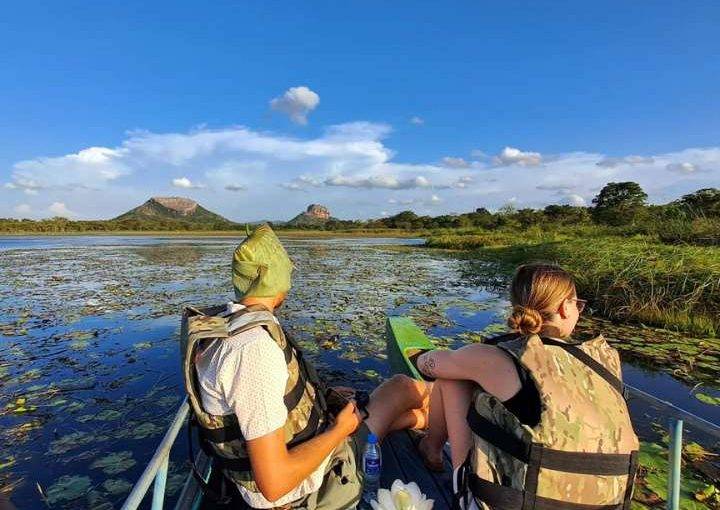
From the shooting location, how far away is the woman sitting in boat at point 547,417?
169cm

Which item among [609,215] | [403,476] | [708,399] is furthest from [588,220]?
[403,476]

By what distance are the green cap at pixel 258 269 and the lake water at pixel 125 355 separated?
2891mm

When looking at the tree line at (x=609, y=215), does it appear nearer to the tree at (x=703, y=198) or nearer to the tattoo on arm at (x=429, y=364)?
the tree at (x=703, y=198)

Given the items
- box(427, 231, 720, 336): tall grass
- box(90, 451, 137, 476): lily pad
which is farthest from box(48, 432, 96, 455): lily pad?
box(427, 231, 720, 336): tall grass

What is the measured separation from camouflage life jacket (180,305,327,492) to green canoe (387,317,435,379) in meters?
Result: 2.92

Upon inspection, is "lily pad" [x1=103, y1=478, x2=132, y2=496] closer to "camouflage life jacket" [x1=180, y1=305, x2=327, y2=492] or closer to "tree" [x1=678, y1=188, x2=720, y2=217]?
"camouflage life jacket" [x1=180, y1=305, x2=327, y2=492]

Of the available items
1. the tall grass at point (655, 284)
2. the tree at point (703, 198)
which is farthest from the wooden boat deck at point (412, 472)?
the tree at point (703, 198)

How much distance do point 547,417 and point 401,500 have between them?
0.99 metres

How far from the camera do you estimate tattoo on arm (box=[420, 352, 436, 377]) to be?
7.87 ft

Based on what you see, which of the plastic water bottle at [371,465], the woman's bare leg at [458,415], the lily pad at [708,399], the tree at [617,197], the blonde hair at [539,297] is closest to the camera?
the blonde hair at [539,297]

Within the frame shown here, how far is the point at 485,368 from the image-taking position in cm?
192

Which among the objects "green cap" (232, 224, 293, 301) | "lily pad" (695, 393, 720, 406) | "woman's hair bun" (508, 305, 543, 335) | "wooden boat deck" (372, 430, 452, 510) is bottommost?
"lily pad" (695, 393, 720, 406)

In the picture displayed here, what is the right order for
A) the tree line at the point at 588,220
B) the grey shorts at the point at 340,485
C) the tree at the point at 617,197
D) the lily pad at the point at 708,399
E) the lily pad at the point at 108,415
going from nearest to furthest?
the grey shorts at the point at 340,485 < the lily pad at the point at 108,415 < the lily pad at the point at 708,399 < the tree line at the point at 588,220 < the tree at the point at 617,197

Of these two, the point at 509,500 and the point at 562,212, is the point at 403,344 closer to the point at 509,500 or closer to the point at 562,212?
the point at 509,500
